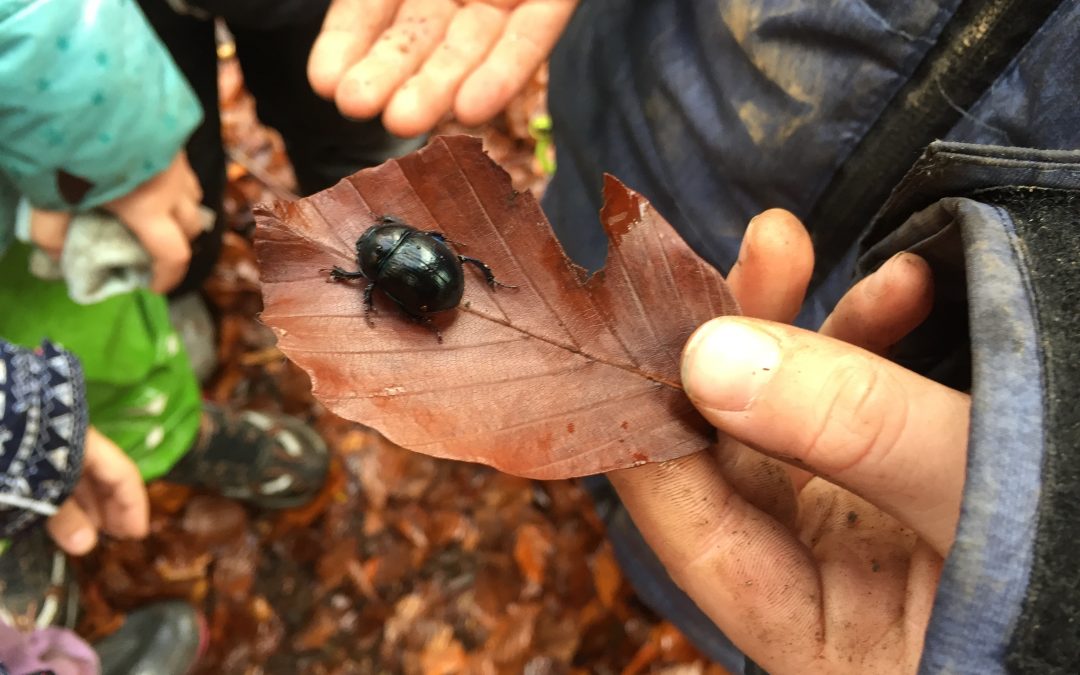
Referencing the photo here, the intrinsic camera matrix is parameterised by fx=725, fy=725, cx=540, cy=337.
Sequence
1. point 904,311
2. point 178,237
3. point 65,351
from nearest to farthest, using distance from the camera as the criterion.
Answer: point 904,311 < point 65,351 < point 178,237

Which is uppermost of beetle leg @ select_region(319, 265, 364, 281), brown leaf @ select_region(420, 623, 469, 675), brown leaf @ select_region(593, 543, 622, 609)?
beetle leg @ select_region(319, 265, 364, 281)

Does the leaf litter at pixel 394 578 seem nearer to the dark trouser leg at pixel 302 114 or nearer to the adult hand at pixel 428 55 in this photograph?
the dark trouser leg at pixel 302 114

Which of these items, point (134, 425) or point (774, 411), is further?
point (134, 425)

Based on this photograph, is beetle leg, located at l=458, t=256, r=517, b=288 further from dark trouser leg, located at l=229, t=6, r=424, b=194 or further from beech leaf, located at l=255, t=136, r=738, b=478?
dark trouser leg, located at l=229, t=6, r=424, b=194


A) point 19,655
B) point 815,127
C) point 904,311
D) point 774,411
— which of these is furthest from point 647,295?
point 19,655

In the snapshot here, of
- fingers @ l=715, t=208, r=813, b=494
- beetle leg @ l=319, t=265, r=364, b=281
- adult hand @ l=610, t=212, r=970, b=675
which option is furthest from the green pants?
fingers @ l=715, t=208, r=813, b=494

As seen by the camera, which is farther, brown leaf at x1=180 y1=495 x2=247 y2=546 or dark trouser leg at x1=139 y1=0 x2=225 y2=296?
brown leaf at x1=180 y1=495 x2=247 y2=546

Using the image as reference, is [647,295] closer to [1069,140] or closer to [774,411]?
[774,411]
